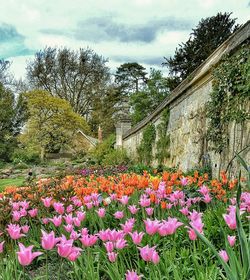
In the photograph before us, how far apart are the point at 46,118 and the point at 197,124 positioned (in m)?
24.5

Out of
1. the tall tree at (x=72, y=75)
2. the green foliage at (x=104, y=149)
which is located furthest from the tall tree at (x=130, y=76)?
the green foliage at (x=104, y=149)

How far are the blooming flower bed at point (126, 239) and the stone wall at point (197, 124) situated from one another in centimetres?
156

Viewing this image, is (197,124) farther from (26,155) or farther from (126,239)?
(26,155)

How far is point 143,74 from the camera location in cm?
3938

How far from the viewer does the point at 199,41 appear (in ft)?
68.6

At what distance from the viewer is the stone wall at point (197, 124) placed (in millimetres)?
5199

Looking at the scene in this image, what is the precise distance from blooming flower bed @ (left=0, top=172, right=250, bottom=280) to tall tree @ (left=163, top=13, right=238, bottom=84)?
17366 mm

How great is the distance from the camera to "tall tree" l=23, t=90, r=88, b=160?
29.7 metres

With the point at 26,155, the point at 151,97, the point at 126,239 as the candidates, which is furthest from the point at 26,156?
the point at 126,239

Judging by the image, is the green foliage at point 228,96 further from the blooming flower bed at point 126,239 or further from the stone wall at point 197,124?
the blooming flower bed at point 126,239

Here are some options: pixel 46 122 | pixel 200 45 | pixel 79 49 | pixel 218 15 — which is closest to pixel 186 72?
pixel 200 45

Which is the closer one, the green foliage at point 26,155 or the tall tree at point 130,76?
the green foliage at point 26,155

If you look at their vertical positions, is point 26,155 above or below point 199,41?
below

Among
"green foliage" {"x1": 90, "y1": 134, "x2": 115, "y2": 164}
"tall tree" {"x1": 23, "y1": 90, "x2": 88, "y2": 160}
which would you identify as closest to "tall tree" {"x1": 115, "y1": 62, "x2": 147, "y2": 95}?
"tall tree" {"x1": 23, "y1": 90, "x2": 88, "y2": 160}
